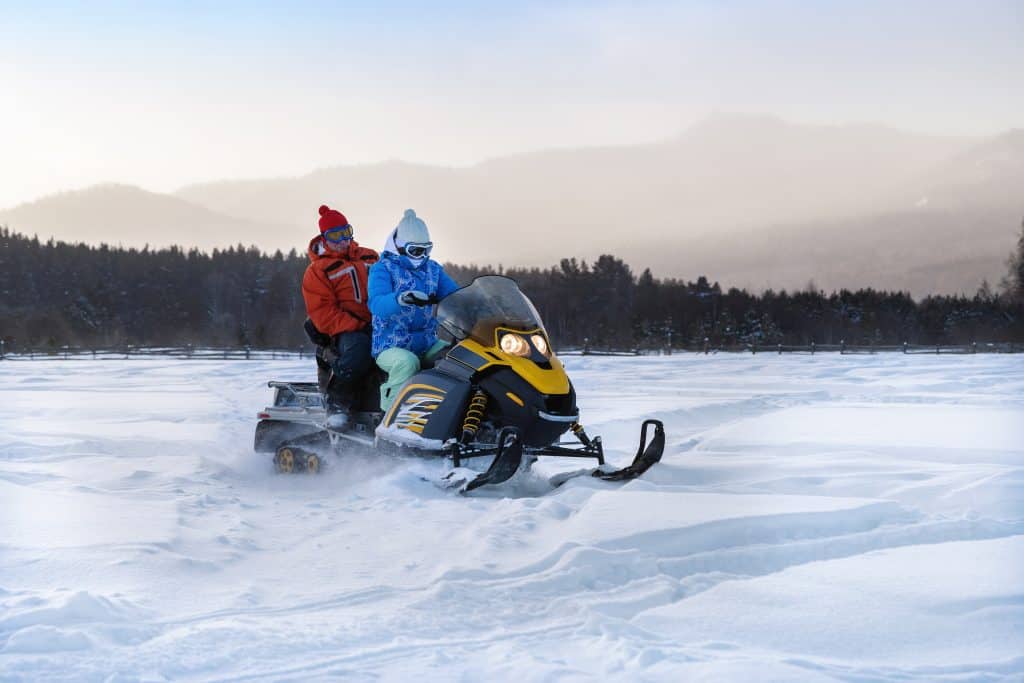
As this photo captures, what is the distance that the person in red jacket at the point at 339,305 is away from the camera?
6.00 metres

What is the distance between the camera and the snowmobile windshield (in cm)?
510

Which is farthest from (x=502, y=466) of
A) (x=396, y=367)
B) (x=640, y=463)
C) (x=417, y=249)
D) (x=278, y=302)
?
(x=278, y=302)

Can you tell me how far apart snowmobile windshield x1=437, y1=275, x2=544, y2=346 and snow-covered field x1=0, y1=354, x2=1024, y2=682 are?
0.91m

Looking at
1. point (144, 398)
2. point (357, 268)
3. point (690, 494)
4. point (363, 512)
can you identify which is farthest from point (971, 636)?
point (144, 398)

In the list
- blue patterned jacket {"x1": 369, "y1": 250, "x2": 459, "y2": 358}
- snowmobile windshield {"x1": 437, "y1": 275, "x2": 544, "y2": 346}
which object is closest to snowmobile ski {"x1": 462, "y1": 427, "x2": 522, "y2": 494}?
snowmobile windshield {"x1": 437, "y1": 275, "x2": 544, "y2": 346}

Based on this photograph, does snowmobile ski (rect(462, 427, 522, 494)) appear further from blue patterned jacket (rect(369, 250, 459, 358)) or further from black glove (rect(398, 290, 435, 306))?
blue patterned jacket (rect(369, 250, 459, 358))

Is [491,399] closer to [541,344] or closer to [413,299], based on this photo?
[541,344]

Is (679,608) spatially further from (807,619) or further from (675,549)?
(675,549)

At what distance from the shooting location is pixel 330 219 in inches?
243

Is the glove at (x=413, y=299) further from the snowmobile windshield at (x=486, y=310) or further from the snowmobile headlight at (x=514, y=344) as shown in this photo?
the snowmobile headlight at (x=514, y=344)

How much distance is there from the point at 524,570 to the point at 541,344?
1.99 m

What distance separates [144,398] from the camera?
12.8 meters

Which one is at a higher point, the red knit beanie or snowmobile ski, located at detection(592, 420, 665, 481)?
the red knit beanie

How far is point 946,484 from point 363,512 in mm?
2974
